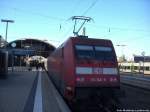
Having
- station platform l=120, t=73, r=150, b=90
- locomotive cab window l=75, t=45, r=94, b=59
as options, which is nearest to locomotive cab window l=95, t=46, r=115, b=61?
locomotive cab window l=75, t=45, r=94, b=59

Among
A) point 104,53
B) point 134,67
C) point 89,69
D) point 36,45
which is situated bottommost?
point 89,69

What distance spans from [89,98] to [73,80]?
3.09 feet

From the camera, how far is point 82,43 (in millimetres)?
14383

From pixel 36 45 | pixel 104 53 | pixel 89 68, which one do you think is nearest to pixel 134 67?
pixel 36 45

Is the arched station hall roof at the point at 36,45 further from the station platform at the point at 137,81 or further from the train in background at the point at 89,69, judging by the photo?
the train in background at the point at 89,69

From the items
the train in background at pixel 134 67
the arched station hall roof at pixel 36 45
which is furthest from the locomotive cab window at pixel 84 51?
the train in background at pixel 134 67

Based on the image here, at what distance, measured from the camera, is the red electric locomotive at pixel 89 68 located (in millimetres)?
13188

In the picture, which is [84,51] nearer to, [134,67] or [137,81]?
[137,81]

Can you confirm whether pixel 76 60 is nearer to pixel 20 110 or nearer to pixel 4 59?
pixel 20 110

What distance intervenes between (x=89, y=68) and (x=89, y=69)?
4 cm

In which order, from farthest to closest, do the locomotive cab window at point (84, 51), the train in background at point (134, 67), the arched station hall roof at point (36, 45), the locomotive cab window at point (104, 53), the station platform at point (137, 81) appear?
the train in background at point (134, 67) < the arched station hall roof at point (36, 45) < the station platform at point (137, 81) < the locomotive cab window at point (104, 53) < the locomotive cab window at point (84, 51)

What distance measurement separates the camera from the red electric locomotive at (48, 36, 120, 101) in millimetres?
13188

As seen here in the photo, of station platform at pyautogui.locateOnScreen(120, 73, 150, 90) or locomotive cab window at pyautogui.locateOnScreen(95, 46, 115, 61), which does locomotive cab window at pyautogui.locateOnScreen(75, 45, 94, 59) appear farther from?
station platform at pyautogui.locateOnScreen(120, 73, 150, 90)

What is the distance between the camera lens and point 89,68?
→ 44.6ft
